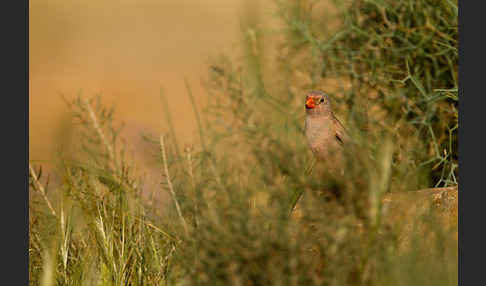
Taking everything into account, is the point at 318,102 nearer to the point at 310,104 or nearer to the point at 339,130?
the point at 310,104

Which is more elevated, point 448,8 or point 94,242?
point 448,8

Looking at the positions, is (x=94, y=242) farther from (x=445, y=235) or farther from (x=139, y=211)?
(x=445, y=235)

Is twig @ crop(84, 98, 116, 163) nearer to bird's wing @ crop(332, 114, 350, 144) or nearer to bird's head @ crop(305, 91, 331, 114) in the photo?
bird's head @ crop(305, 91, 331, 114)

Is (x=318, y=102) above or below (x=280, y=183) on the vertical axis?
above

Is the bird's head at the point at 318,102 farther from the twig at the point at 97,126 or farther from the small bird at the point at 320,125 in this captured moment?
the twig at the point at 97,126

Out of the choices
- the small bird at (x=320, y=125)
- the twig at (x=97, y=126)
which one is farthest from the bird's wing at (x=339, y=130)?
the twig at (x=97, y=126)

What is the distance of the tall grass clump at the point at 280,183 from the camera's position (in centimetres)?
136

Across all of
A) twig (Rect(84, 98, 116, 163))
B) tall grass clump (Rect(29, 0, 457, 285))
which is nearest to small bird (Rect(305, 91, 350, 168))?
tall grass clump (Rect(29, 0, 457, 285))

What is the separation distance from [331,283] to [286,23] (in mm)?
2488

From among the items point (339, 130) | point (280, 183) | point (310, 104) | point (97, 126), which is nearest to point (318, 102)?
point (310, 104)

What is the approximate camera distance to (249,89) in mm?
3035

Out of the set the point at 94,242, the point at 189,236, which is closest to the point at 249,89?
the point at 94,242

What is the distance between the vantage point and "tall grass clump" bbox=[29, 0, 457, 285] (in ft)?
4.46

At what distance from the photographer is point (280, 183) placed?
1433 millimetres
